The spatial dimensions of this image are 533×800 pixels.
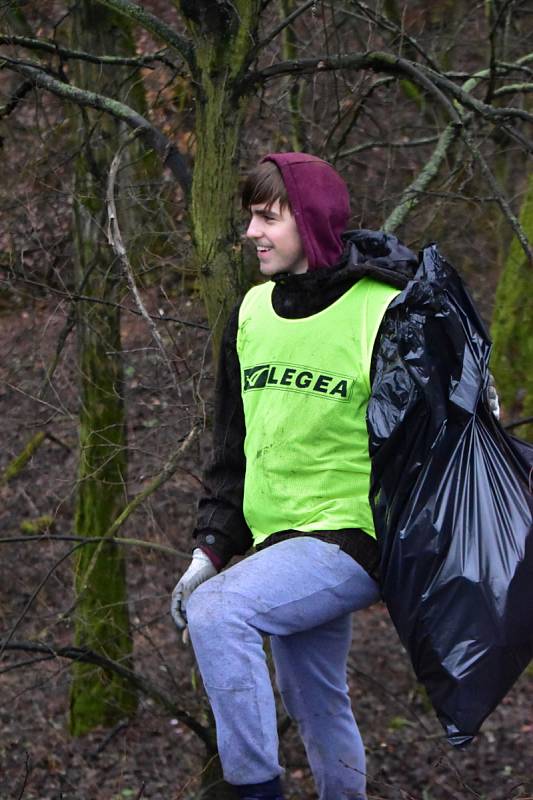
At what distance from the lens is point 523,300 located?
6332 mm

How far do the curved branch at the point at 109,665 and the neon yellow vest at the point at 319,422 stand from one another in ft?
4.22

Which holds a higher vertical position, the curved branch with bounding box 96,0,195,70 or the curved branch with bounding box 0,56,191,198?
the curved branch with bounding box 96,0,195,70

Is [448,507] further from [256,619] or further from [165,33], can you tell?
[165,33]

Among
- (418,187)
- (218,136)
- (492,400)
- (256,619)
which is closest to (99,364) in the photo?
(418,187)

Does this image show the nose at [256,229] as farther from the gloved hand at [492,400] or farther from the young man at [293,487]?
the gloved hand at [492,400]

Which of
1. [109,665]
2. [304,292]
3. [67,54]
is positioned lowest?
[109,665]

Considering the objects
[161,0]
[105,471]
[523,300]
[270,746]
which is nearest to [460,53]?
[161,0]

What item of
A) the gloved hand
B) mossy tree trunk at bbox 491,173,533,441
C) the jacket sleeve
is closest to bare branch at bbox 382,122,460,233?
the jacket sleeve

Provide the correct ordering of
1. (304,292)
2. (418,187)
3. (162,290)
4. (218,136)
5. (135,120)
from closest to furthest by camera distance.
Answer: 1. (304,292)
2. (218,136)
3. (135,120)
4. (162,290)
5. (418,187)

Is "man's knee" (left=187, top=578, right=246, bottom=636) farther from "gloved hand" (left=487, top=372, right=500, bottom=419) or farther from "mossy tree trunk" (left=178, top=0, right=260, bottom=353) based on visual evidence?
"mossy tree trunk" (left=178, top=0, right=260, bottom=353)

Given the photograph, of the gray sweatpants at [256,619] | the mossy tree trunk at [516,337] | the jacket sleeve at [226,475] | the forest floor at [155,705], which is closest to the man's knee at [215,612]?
the gray sweatpants at [256,619]

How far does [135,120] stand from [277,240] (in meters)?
1.02

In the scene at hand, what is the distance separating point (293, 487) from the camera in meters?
2.78

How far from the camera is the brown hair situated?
9.15ft
